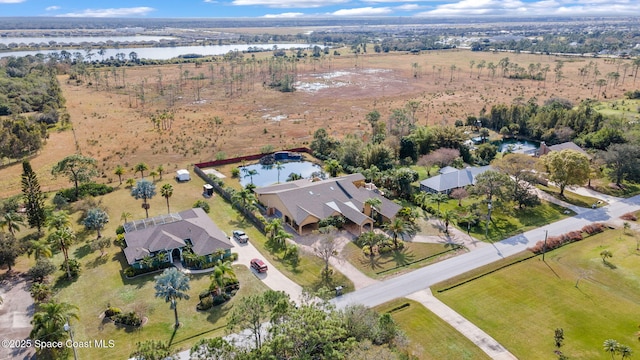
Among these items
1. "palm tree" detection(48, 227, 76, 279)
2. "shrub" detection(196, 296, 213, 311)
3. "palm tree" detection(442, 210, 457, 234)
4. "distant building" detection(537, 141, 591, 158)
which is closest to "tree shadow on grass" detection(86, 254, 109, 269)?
"palm tree" detection(48, 227, 76, 279)

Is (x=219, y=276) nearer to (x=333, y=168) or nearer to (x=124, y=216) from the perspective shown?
(x=124, y=216)

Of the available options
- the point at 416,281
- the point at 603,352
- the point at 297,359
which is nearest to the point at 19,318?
the point at 297,359

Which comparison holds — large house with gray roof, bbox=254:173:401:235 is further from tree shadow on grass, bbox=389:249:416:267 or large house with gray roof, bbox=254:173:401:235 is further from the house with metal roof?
the house with metal roof

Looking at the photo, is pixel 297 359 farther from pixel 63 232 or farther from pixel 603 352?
pixel 63 232

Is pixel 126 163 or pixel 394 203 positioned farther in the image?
pixel 126 163

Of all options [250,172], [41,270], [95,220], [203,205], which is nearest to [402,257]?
[203,205]

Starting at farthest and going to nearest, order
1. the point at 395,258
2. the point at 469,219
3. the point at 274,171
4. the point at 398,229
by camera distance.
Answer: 1. the point at 274,171
2. the point at 469,219
3. the point at 398,229
4. the point at 395,258
